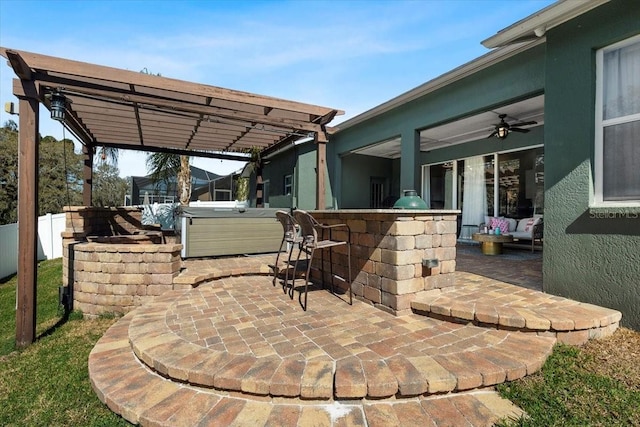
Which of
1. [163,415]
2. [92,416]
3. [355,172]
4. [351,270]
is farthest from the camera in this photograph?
[355,172]

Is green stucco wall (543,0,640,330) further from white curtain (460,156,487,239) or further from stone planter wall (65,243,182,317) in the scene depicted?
white curtain (460,156,487,239)

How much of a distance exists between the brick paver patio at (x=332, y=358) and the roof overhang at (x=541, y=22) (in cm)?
279

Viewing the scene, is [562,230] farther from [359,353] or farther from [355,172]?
[355,172]

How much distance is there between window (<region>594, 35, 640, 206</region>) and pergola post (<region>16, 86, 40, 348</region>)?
5509 millimetres

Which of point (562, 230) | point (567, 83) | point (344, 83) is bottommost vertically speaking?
point (562, 230)

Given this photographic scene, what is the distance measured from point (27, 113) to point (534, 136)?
8767 mm

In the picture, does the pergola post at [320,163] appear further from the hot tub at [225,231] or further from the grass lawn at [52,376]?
the grass lawn at [52,376]

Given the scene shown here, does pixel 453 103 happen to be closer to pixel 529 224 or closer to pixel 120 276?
pixel 529 224

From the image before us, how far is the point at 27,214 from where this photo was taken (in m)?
3.03

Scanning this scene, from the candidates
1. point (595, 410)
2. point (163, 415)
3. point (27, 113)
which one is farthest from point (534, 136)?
point (27, 113)

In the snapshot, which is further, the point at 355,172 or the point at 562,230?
the point at 355,172

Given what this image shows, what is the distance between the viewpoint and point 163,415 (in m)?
1.63

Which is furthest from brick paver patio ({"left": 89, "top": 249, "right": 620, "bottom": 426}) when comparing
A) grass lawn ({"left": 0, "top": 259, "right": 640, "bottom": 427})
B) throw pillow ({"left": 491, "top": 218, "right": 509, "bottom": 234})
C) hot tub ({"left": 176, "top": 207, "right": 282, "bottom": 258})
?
throw pillow ({"left": 491, "top": 218, "right": 509, "bottom": 234})

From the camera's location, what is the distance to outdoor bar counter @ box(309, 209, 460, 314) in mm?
2840
